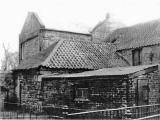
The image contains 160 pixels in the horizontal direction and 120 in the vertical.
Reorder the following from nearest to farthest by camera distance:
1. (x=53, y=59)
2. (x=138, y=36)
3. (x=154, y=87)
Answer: (x=154, y=87)
(x=53, y=59)
(x=138, y=36)

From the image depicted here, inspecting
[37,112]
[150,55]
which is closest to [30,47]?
[37,112]

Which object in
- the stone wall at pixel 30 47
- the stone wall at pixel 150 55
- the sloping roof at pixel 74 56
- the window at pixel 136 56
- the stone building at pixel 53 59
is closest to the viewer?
the stone building at pixel 53 59

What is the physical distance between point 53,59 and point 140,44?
26.6 feet

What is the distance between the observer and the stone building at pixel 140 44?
2503 cm

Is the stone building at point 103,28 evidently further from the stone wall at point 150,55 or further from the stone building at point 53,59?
the stone wall at point 150,55

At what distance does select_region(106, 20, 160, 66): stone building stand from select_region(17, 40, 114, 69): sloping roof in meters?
1.58

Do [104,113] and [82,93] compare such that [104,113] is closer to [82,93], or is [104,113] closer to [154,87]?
[82,93]

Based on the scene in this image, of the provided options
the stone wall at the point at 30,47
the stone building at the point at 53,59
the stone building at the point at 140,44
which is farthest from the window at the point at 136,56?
the stone wall at the point at 30,47

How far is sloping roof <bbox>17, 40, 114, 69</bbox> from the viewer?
2266 cm

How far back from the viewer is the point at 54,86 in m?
20.7

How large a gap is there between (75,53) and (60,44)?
1455 mm

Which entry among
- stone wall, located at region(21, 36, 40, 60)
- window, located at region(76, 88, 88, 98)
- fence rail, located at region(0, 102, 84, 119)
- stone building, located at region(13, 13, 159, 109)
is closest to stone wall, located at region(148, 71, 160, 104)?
stone building, located at region(13, 13, 159, 109)

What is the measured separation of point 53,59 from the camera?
22.6m

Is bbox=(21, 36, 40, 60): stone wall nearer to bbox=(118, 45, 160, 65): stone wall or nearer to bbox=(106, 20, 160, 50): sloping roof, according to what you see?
bbox=(106, 20, 160, 50): sloping roof
